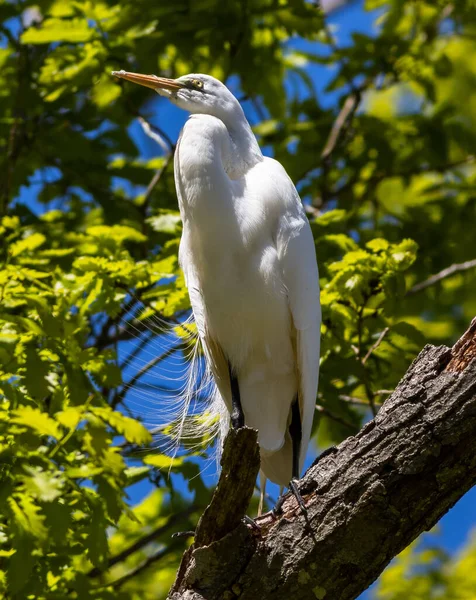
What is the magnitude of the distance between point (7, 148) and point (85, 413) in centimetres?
323

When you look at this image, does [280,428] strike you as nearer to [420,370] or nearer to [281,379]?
[281,379]

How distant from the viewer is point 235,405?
3.88 metres

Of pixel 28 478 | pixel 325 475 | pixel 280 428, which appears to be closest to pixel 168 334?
pixel 280 428

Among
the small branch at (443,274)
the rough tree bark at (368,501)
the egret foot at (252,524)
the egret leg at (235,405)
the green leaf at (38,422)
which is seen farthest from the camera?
the small branch at (443,274)

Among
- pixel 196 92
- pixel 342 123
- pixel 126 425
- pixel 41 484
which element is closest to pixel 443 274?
pixel 342 123

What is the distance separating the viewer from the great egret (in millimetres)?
3707

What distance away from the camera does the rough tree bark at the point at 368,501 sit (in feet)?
8.29

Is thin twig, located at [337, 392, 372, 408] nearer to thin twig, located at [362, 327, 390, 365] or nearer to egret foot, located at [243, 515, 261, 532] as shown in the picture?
thin twig, located at [362, 327, 390, 365]

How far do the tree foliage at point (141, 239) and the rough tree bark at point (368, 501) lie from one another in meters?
0.46

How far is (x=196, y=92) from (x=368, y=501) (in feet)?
7.50

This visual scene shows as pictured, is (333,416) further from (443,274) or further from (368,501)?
(368,501)

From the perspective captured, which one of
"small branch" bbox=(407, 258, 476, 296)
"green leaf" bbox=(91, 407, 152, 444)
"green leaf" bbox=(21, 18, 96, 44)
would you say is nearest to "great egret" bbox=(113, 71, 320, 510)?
"green leaf" bbox=(21, 18, 96, 44)

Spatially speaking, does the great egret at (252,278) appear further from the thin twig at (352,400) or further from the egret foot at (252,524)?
the egret foot at (252,524)

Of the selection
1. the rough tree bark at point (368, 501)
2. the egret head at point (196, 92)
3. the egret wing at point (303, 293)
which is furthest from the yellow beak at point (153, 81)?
the rough tree bark at point (368, 501)
